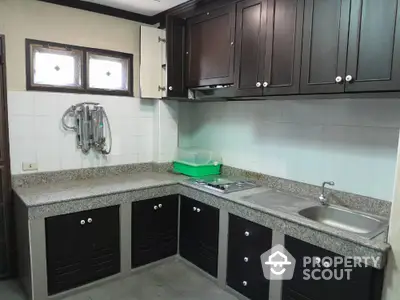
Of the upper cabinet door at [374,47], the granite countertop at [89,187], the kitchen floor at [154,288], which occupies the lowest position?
the kitchen floor at [154,288]

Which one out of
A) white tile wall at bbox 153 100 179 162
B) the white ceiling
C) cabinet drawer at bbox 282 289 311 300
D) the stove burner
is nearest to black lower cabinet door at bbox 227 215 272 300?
cabinet drawer at bbox 282 289 311 300

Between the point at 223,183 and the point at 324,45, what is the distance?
1.42m

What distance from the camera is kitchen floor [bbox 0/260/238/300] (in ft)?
7.85

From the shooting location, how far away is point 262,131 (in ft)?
9.20

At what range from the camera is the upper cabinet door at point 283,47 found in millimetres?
2004

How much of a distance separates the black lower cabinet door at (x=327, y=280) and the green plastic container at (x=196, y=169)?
127cm

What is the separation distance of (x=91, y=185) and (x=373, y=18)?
2409 mm

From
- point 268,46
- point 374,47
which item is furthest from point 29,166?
point 374,47

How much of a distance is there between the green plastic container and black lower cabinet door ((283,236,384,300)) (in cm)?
127

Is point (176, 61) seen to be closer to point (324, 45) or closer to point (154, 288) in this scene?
point (324, 45)

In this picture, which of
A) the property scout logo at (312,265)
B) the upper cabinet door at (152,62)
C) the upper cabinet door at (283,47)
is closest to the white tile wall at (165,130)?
the upper cabinet door at (152,62)

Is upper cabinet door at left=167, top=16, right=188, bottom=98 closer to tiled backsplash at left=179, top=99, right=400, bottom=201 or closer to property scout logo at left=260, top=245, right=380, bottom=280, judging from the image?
tiled backsplash at left=179, top=99, right=400, bottom=201

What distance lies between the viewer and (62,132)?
2.77 meters

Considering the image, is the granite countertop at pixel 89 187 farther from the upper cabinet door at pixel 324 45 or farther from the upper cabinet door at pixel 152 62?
the upper cabinet door at pixel 324 45
